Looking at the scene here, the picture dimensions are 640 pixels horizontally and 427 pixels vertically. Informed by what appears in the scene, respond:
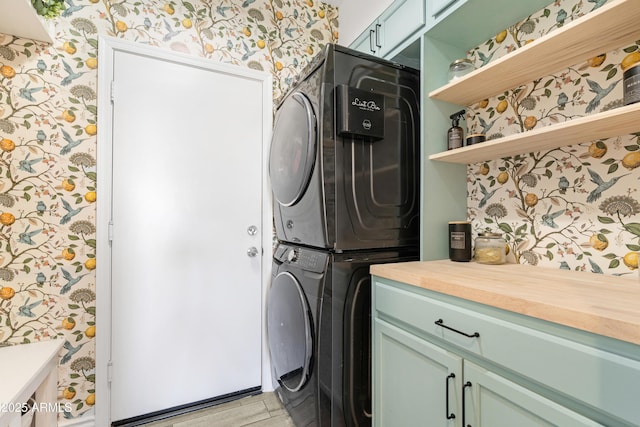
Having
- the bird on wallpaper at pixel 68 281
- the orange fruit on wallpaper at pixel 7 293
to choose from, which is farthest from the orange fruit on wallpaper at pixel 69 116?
the orange fruit on wallpaper at pixel 7 293

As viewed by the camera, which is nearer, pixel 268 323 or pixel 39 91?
pixel 39 91

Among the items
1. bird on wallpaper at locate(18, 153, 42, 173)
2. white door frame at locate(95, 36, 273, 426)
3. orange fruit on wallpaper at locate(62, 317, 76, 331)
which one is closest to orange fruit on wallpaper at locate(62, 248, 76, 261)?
white door frame at locate(95, 36, 273, 426)

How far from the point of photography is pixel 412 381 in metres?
1.11

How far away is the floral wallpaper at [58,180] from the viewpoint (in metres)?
1.44

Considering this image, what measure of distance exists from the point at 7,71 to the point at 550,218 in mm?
2686

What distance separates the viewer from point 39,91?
1481 mm

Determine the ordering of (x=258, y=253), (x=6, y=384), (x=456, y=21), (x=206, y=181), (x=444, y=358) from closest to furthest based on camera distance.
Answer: (x=444, y=358)
(x=6, y=384)
(x=456, y=21)
(x=206, y=181)
(x=258, y=253)

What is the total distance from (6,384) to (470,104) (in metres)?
2.48

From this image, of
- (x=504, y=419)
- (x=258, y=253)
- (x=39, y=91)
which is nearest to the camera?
(x=504, y=419)

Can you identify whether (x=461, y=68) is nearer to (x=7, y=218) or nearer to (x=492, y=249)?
(x=492, y=249)

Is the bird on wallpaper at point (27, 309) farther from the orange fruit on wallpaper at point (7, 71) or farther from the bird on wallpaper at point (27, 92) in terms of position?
the orange fruit on wallpaper at point (7, 71)

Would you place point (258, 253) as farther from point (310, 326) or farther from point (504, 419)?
point (504, 419)

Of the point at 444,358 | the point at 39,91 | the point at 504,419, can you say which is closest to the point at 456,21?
the point at 444,358

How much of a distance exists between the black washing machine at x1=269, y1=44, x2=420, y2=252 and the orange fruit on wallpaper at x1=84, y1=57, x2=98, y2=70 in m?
1.11
